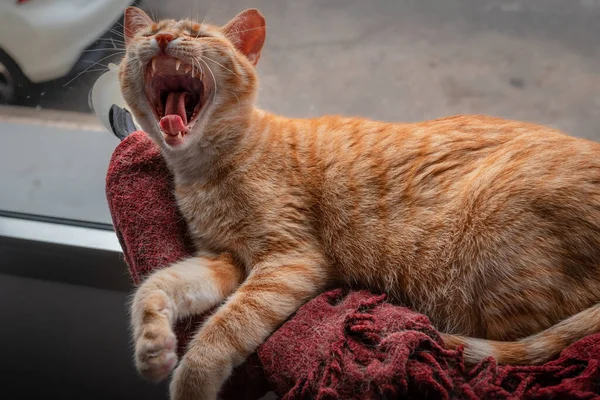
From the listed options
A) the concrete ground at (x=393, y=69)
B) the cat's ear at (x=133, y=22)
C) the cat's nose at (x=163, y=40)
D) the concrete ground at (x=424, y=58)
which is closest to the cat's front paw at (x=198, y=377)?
the cat's nose at (x=163, y=40)

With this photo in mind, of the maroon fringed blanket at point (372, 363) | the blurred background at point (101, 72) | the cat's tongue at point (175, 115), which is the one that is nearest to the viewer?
the maroon fringed blanket at point (372, 363)

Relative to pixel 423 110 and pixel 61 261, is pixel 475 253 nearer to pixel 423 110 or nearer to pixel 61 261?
pixel 423 110

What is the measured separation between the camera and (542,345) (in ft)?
3.66

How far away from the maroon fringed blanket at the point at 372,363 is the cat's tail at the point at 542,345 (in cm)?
3

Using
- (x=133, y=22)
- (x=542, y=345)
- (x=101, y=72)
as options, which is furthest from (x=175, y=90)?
(x=542, y=345)

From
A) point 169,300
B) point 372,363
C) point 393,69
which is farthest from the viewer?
point 393,69

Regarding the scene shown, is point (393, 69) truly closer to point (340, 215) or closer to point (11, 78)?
point (340, 215)

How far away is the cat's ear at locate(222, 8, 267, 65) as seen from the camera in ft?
5.06

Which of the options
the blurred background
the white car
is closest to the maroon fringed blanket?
the blurred background

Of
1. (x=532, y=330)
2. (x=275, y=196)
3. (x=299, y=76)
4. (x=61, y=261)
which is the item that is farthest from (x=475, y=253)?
(x=61, y=261)

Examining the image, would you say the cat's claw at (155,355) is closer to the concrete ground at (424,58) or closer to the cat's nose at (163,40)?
the cat's nose at (163,40)

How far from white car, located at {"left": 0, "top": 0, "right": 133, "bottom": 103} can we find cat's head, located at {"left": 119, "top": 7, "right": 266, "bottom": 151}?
0.56m

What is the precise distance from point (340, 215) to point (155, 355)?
0.54 metres

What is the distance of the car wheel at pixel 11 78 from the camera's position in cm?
219
